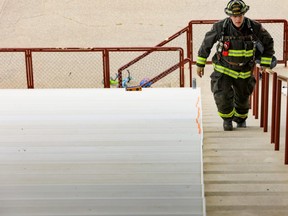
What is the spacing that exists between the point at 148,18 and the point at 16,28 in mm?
4120

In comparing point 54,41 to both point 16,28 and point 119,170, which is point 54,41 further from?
point 119,170

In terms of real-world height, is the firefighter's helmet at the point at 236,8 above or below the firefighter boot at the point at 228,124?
above

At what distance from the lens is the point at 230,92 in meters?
6.67

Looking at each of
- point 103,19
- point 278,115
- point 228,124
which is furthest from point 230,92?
point 103,19

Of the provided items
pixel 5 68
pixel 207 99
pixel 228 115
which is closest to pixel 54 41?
pixel 5 68

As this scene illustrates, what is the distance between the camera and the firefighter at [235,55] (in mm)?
6297

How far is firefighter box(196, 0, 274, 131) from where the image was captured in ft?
20.7

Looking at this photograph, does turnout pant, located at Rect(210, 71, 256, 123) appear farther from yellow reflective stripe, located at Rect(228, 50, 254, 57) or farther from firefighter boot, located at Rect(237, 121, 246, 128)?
yellow reflective stripe, located at Rect(228, 50, 254, 57)

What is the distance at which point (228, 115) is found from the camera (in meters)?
6.78

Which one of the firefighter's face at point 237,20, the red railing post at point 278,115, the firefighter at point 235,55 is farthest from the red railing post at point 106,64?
the red railing post at point 278,115

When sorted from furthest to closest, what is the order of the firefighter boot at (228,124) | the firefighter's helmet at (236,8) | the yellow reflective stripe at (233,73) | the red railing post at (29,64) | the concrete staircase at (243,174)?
the red railing post at (29,64) < the firefighter boot at (228,124) < the yellow reflective stripe at (233,73) < the firefighter's helmet at (236,8) < the concrete staircase at (243,174)

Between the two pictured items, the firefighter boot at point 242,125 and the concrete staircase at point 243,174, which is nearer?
the concrete staircase at point 243,174

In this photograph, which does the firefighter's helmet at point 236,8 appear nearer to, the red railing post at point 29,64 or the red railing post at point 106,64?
the red railing post at point 106,64

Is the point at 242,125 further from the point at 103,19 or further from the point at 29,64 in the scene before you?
the point at 103,19
